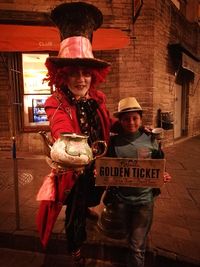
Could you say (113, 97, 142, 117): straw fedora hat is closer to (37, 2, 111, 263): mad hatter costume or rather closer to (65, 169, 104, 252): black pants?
(37, 2, 111, 263): mad hatter costume

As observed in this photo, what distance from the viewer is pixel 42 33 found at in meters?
6.41

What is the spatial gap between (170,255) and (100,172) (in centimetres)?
134

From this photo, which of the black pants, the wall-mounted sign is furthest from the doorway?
the black pants

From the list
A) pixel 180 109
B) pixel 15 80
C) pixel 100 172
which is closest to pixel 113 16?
pixel 15 80

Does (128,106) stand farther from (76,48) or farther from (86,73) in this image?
(76,48)

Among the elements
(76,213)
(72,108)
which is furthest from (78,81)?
(76,213)

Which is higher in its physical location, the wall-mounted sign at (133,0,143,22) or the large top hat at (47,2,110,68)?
the wall-mounted sign at (133,0,143,22)

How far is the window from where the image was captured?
803 cm

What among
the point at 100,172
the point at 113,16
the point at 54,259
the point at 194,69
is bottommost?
the point at 54,259

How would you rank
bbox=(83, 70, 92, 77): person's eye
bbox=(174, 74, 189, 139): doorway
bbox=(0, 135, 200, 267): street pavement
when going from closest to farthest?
1. bbox=(83, 70, 92, 77): person's eye
2. bbox=(0, 135, 200, 267): street pavement
3. bbox=(174, 74, 189, 139): doorway

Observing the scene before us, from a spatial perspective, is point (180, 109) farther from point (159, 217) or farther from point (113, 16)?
point (159, 217)

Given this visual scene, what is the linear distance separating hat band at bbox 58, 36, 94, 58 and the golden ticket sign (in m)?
0.97

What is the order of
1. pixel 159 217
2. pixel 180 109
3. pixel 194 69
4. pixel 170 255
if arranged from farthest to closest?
pixel 180 109
pixel 194 69
pixel 159 217
pixel 170 255

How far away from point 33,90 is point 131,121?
19.9ft
